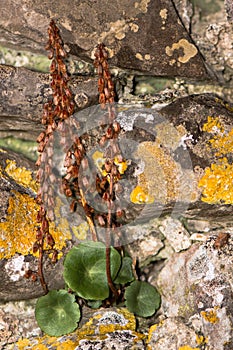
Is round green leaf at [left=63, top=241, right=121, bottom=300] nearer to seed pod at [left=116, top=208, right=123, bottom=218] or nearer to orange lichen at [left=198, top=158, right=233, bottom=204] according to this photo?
seed pod at [left=116, top=208, right=123, bottom=218]

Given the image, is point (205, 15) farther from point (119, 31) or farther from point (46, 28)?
point (46, 28)

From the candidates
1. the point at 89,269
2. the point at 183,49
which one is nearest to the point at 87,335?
the point at 89,269

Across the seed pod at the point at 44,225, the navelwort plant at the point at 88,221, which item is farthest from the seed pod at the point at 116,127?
the seed pod at the point at 44,225

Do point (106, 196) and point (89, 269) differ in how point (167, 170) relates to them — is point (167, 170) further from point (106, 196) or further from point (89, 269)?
point (89, 269)

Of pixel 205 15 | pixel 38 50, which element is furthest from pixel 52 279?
pixel 205 15

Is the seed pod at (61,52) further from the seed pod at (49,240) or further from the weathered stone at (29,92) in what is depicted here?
the seed pod at (49,240)
